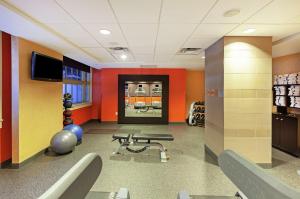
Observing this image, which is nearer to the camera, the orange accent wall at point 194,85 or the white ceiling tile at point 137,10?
the white ceiling tile at point 137,10

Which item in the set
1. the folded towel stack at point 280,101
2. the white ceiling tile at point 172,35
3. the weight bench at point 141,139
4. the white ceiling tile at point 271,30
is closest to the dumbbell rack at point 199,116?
the folded towel stack at point 280,101

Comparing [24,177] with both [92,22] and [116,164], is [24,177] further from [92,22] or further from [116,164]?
[92,22]

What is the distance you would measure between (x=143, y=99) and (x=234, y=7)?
6.64 m

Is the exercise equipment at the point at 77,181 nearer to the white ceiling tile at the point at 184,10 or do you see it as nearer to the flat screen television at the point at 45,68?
the white ceiling tile at the point at 184,10

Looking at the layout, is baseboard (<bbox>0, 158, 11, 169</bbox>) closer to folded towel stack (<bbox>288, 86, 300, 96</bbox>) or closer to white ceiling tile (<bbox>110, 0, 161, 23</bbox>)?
white ceiling tile (<bbox>110, 0, 161, 23</bbox>)

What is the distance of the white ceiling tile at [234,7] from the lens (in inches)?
91.3

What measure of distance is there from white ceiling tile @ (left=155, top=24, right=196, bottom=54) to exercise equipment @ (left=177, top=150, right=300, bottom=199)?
238cm

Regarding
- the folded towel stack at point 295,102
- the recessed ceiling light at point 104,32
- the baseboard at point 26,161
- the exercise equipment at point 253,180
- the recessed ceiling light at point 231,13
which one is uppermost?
the recessed ceiling light at point 104,32

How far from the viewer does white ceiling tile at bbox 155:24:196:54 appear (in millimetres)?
3174

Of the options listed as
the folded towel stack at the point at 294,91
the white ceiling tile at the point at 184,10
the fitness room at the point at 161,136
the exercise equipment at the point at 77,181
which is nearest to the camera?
the exercise equipment at the point at 77,181

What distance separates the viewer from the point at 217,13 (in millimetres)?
2625

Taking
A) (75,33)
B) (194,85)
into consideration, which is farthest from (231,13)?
(194,85)

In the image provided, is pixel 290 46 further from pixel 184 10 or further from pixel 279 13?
pixel 184 10

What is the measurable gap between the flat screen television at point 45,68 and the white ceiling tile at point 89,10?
170cm
